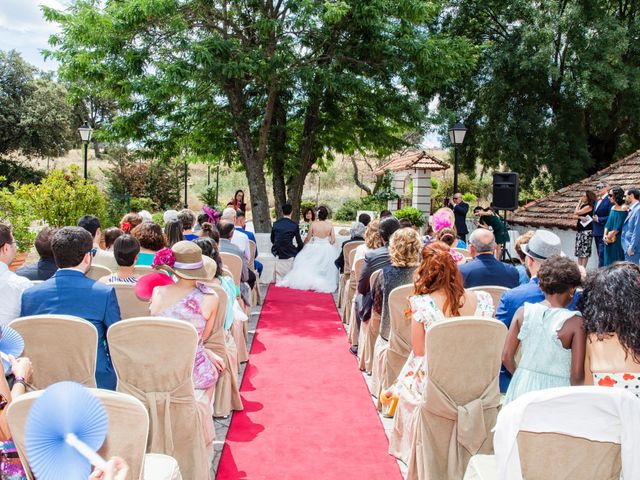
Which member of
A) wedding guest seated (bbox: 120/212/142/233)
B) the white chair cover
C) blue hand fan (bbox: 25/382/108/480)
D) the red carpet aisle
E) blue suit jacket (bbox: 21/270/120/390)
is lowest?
the red carpet aisle

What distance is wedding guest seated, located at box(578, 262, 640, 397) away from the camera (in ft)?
9.23

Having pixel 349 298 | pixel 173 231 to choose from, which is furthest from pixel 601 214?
pixel 173 231

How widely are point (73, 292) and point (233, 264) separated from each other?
3300 millimetres

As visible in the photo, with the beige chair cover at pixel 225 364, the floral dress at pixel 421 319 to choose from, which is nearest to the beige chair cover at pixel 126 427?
the floral dress at pixel 421 319

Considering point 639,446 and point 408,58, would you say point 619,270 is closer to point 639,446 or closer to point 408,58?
point 639,446

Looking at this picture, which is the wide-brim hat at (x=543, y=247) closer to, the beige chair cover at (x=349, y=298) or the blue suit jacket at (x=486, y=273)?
the blue suit jacket at (x=486, y=273)

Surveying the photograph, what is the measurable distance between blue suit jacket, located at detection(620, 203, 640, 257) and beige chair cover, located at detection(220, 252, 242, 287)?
6.44 m

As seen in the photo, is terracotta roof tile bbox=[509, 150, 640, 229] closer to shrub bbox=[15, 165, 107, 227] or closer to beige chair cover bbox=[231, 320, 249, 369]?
beige chair cover bbox=[231, 320, 249, 369]

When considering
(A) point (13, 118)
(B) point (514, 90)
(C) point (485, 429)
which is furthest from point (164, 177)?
(C) point (485, 429)

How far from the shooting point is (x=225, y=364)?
4.77 metres

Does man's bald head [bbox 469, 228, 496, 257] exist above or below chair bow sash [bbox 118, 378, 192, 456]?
above

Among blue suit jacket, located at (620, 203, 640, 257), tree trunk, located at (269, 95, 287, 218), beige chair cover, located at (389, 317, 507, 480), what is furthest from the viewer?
tree trunk, located at (269, 95, 287, 218)

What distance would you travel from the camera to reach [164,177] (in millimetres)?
33531

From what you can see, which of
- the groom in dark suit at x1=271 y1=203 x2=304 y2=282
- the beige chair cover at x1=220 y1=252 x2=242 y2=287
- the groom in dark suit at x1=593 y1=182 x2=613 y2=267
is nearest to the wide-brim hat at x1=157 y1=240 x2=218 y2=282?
the beige chair cover at x1=220 y1=252 x2=242 y2=287
